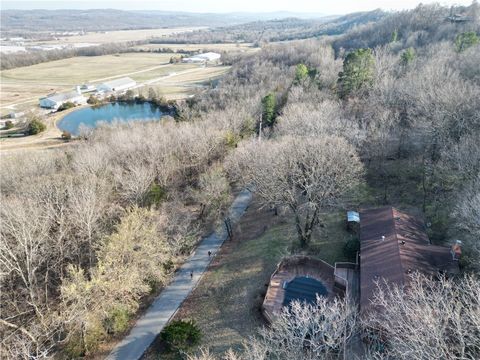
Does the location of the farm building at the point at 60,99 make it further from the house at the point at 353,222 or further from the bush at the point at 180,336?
the house at the point at 353,222

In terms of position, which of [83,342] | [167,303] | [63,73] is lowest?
[167,303]

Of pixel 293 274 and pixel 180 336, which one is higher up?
pixel 180 336

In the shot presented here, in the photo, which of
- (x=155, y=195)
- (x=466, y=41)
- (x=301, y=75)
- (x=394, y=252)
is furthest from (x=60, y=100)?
(x=394, y=252)

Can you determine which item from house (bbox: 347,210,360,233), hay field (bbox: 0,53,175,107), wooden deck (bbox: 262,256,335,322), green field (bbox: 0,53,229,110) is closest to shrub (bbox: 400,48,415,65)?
house (bbox: 347,210,360,233)

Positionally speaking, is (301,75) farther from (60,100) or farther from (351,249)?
(60,100)

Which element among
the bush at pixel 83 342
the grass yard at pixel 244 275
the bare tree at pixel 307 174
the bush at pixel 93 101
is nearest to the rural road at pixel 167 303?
the grass yard at pixel 244 275

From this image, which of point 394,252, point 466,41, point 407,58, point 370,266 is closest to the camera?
point 370,266
